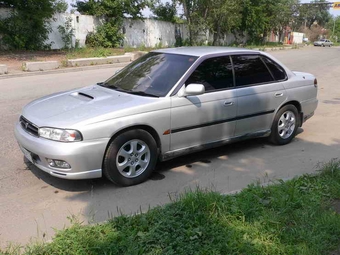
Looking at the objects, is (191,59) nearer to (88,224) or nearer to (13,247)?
(88,224)

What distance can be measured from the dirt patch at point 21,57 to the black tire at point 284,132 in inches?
472

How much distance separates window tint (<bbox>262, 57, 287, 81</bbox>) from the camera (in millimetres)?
5934

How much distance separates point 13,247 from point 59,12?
2184cm

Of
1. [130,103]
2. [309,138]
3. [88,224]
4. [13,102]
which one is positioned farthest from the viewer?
[13,102]

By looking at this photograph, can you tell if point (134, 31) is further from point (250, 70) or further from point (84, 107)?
point (84, 107)

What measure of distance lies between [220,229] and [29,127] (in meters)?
2.54

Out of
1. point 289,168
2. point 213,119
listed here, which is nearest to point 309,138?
point 289,168

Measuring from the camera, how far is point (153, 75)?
5.11 m

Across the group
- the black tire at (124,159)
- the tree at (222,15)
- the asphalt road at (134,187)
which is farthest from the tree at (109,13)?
the black tire at (124,159)

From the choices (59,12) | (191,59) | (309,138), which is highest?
(59,12)

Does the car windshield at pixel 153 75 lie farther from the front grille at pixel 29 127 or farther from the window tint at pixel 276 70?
the window tint at pixel 276 70

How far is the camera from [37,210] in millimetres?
3914

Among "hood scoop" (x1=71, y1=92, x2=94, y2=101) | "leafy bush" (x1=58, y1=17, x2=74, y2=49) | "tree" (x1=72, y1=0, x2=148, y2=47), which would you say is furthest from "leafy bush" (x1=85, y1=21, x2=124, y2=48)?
"hood scoop" (x1=71, y1=92, x2=94, y2=101)

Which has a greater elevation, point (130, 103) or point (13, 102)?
point (130, 103)
